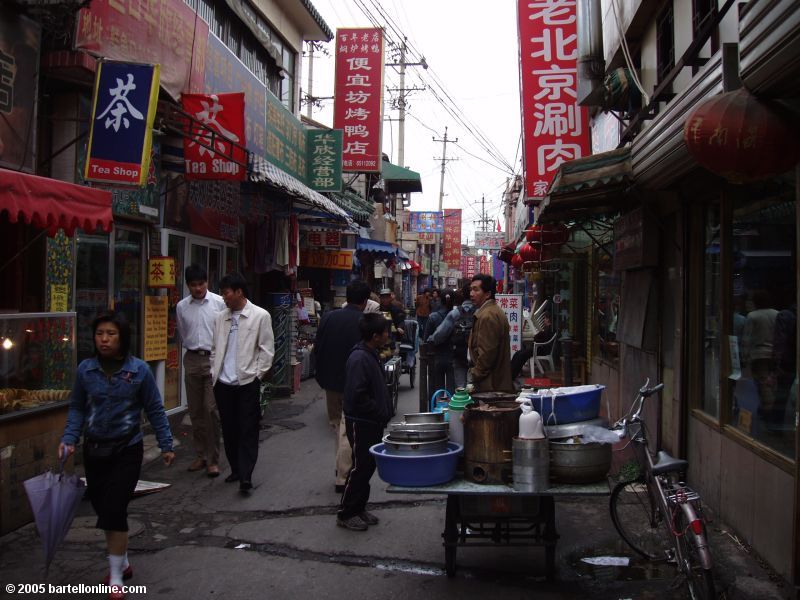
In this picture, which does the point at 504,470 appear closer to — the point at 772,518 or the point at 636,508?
the point at 636,508

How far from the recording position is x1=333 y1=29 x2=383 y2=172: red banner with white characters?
16.4 meters

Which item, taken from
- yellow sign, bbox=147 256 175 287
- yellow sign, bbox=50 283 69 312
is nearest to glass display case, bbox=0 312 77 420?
yellow sign, bbox=50 283 69 312

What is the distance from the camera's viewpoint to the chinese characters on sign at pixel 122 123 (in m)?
6.43

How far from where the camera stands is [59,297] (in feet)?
23.1

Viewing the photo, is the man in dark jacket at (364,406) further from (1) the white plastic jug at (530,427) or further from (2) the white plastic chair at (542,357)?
(2) the white plastic chair at (542,357)

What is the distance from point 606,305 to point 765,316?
584 centimetres

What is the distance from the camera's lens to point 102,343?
Result: 427 centimetres

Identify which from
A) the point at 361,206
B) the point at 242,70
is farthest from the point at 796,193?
the point at 361,206

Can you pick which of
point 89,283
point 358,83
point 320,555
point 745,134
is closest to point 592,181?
point 745,134

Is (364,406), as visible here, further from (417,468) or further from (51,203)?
(51,203)

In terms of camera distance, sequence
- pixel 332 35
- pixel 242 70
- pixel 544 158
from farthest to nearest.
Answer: pixel 332 35
pixel 242 70
pixel 544 158

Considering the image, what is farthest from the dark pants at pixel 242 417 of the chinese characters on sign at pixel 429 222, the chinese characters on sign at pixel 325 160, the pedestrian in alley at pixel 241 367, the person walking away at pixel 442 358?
the chinese characters on sign at pixel 429 222

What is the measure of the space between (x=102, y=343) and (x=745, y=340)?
192 inches

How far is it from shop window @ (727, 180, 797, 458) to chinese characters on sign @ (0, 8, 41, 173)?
653 cm
